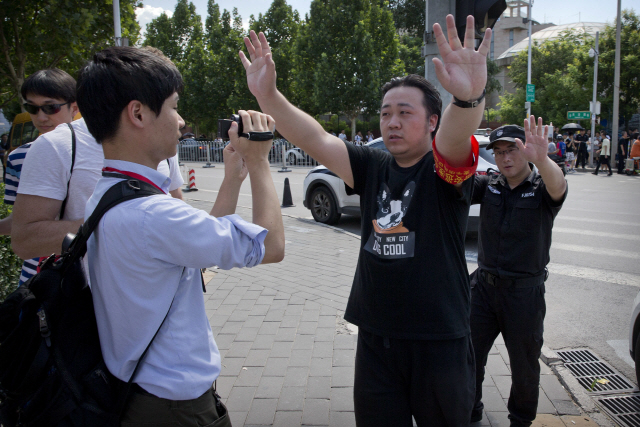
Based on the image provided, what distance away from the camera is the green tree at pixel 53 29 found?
33.4 feet

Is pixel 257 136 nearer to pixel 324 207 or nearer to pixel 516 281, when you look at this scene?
pixel 516 281

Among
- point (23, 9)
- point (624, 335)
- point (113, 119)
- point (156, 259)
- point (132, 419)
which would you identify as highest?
point (23, 9)

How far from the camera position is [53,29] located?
1024 centimetres

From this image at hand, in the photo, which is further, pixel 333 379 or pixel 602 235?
pixel 602 235

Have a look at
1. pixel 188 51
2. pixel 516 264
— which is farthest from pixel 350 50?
pixel 516 264

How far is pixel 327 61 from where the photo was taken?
1341 inches

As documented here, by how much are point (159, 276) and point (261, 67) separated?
983 millimetres

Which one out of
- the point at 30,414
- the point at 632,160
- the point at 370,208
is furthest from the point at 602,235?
the point at 632,160

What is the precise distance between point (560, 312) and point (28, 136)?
15.5m

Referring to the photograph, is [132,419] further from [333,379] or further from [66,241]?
[333,379]

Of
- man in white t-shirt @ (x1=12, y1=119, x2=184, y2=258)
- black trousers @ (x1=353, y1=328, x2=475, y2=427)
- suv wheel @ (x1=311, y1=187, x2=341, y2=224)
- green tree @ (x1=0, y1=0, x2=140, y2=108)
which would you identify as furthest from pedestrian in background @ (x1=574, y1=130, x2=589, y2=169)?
man in white t-shirt @ (x1=12, y1=119, x2=184, y2=258)

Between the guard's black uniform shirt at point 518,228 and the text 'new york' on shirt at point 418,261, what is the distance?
97 centimetres

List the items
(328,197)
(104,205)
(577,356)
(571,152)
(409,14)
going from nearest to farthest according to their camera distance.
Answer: (104,205)
(577,356)
(328,197)
(571,152)
(409,14)

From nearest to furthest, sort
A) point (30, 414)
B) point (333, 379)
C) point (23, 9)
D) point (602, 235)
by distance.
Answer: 1. point (30, 414)
2. point (333, 379)
3. point (602, 235)
4. point (23, 9)
